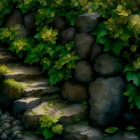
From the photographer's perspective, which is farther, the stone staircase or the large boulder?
the large boulder

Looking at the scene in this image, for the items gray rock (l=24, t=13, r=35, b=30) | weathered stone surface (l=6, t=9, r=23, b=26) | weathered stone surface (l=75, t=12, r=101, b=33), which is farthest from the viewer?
Answer: weathered stone surface (l=6, t=9, r=23, b=26)

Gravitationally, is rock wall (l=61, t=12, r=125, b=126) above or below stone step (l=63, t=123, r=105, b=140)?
above

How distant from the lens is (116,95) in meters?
5.08

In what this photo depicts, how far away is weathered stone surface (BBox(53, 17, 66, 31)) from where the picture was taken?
6.12m

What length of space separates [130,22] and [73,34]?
4.91 ft

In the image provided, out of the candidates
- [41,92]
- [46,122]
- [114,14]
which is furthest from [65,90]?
[114,14]

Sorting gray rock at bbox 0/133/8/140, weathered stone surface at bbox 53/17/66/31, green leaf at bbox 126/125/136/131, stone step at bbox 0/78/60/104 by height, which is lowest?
gray rock at bbox 0/133/8/140

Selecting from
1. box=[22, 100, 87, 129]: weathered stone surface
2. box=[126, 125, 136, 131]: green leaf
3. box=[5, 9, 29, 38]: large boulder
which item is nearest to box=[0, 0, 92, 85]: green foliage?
box=[5, 9, 29, 38]: large boulder

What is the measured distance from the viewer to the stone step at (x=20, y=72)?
5827 millimetres

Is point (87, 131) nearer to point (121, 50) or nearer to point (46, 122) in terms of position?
point (46, 122)

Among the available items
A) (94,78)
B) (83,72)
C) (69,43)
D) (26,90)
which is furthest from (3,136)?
(69,43)

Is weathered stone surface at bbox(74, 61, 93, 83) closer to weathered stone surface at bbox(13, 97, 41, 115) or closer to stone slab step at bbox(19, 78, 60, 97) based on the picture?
stone slab step at bbox(19, 78, 60, 97)

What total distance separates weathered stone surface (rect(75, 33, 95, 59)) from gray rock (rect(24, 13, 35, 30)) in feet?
6.18

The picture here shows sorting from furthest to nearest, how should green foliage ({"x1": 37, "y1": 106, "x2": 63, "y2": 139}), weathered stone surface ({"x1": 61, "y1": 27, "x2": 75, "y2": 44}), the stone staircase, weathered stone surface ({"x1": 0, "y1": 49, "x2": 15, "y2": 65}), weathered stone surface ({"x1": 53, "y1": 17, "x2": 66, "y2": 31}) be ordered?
weathered stone surface ({"x1": 0, "y1": 49, "x2": 15, "y2": 65})
weathered stone surface ({"x1": 53, "y1": 17, "x2": 66, "y2": 31})
weathered stone surface ({"x1": 61, "y1": 27, "x2": 75, "y2": 44})
the stone staircase
green foliage ({"x1": 37, "y1": 106, "x2": 63, "y2": 139})
